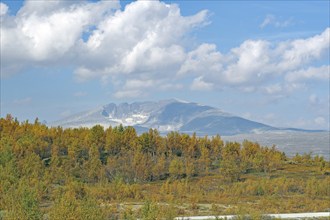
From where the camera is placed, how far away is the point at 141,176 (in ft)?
276

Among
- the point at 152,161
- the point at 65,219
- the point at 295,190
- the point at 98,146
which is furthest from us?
the point at 98,146

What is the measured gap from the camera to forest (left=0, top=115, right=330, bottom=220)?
41.7 m

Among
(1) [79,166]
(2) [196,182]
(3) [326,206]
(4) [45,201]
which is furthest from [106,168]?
(3) [326,206]

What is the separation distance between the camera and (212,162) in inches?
3962

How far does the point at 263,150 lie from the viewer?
10856 centimetres

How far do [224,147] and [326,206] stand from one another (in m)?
54.1

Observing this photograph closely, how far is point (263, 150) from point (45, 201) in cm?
6430

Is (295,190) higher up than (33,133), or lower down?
lower down

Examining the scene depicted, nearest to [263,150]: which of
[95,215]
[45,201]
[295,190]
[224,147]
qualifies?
[224,147]

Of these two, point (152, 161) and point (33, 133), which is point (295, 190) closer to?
point (152, 161)

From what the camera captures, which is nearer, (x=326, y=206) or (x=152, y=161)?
(x=326, y=206)

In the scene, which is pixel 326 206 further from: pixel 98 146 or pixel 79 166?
pixel 98 146

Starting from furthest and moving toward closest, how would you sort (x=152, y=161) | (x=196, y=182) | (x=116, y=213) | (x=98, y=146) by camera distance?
1. (x=98, y=146)
2. (x=152, y=161)
3. (x=196, y=182)
4. (x=116, y=213)

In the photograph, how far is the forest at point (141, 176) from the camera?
1641 inches
